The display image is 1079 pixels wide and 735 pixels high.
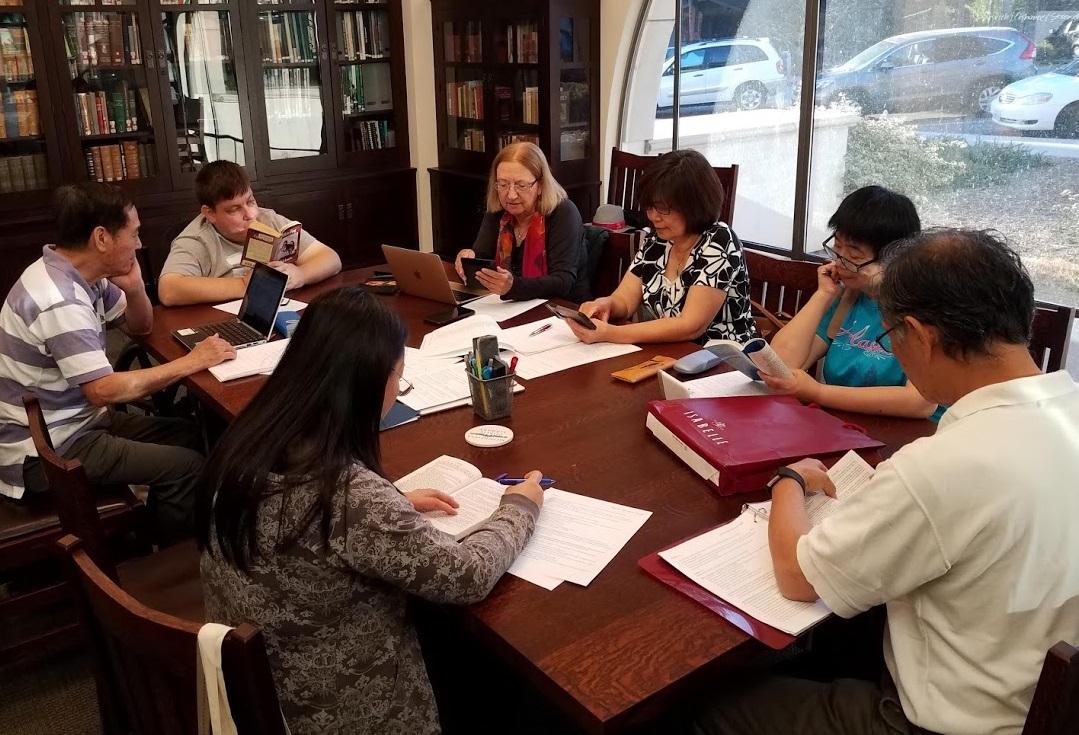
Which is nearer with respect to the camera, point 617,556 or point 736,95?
point 617,556

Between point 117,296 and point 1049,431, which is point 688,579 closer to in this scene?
point 1049,431

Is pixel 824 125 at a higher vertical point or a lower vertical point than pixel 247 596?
higher

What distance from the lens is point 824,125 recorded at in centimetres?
406

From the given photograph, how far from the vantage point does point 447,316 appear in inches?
99.7

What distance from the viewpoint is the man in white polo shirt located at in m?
1.07

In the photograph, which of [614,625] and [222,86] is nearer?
[614,625]

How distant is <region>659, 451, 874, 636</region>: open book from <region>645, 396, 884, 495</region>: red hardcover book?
0.07 meters

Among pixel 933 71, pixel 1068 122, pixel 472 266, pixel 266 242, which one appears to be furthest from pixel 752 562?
pixel 933 71

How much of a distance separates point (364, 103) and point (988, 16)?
130 inches

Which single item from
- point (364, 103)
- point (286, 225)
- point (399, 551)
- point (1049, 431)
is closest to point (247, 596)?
point (399, 551)

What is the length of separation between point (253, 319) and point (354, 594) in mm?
1478

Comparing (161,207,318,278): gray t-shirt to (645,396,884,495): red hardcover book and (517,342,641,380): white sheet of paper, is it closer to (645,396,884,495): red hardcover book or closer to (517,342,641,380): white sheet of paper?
(517,342,641,380): white sheet of paper

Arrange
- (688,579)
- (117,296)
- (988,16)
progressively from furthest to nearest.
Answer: (988,16) → (117,296) → (688,579)

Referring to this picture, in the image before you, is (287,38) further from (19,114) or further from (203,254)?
(203,254)
